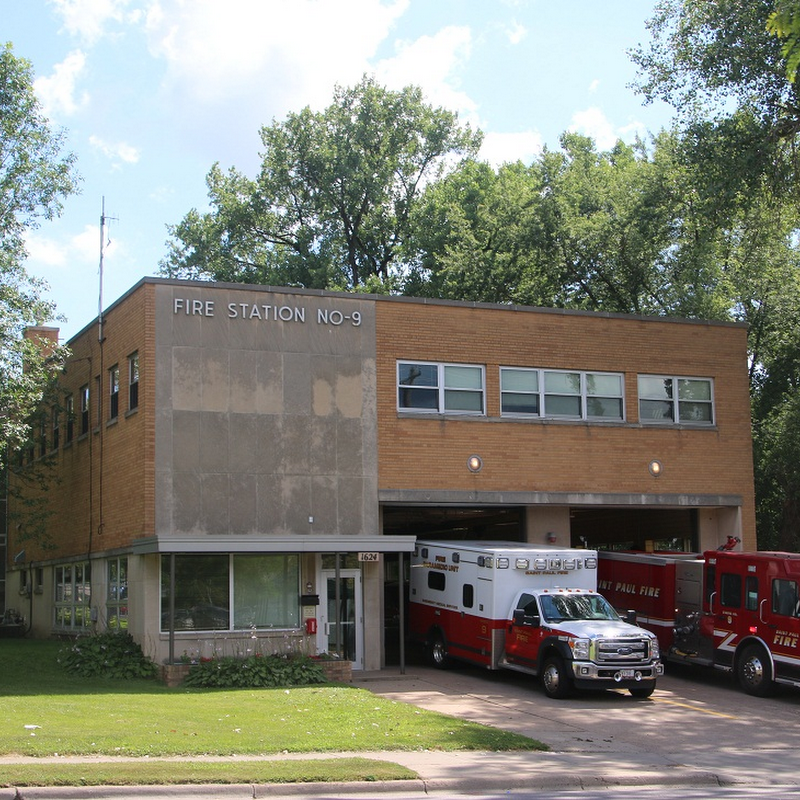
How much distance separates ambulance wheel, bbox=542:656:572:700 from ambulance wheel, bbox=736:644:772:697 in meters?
3.94

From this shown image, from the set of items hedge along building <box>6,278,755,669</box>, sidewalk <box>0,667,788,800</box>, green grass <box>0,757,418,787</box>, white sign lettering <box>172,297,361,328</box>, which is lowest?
sidewalk <box>0,667,788,800</box>

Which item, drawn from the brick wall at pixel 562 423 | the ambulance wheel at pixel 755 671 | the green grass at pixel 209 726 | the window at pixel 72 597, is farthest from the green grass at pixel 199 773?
the window at pixel 72 597

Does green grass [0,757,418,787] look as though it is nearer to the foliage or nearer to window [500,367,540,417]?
the foliage

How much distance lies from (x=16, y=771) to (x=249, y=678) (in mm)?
9677

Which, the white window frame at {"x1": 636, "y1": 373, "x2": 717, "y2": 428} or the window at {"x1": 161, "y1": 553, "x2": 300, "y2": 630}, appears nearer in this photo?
the window at {"x1": 161, "y1": 553, "x2": 300, "y2": 630}

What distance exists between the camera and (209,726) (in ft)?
52.2

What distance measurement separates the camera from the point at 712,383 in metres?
29.4

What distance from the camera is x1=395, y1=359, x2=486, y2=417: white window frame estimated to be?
85.7 ft

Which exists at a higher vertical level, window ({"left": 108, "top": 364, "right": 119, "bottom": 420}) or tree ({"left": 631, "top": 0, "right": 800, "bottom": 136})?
tree ({"left": 631, "top": 0, "right": 800, "bottom": 136})

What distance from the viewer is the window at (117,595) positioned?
2541 cm

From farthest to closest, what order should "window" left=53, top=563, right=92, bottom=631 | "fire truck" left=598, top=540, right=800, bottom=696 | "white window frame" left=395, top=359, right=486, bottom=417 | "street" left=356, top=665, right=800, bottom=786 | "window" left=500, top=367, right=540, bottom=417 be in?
"window" left=53, top=563, right=92, bottom=631 < "window" left=500, top=367, right=540, bottom=417 < "white window frame" left=395, top=359, right=486, bottom=417 < "fire truck" left=598, top=540, right=800, bottom=696 < "street" left=356, top=665, right=800, bottom=786

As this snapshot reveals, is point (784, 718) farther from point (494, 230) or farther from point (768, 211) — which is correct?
point (494, 230)

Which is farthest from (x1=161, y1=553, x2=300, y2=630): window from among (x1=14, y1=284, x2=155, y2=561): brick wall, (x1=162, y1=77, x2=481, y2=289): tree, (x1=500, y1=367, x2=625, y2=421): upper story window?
(x1=162, y1=77, x2=481, y2=289): tree

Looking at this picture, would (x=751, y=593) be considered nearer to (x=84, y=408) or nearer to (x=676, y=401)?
(x=676, y=401)
